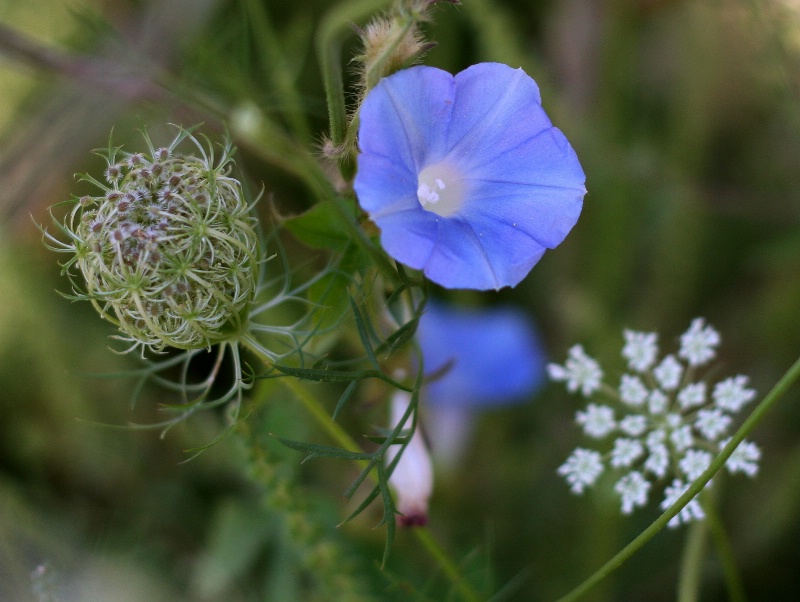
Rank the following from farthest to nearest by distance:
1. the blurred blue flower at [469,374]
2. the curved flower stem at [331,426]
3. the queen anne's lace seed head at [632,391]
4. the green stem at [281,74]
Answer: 1. the blurred blue flower at [469,374]
2. the green stem at [281,74]
3. the queen anne's lace seed head at [632,391]
4. the curved flower stem at [331,426]

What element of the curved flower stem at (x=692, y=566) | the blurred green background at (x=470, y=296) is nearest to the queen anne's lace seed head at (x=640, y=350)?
the curved flower stem at (x=692, y=566)

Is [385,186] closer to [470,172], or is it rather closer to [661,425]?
[470,172]

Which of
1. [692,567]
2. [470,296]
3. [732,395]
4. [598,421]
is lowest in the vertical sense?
[692,567]

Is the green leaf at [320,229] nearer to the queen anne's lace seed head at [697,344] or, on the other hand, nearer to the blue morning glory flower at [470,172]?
the blue morning glory flower at [470,172]

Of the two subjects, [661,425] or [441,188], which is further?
[661,425]

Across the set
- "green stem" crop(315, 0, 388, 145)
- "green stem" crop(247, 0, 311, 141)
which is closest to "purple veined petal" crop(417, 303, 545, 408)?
"green stem" crop(247, 0, 311, 141)

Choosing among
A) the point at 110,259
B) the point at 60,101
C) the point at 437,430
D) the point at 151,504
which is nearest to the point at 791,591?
the point at 437,430

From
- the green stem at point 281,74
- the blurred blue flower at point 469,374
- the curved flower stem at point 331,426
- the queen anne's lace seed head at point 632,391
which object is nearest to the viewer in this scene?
the curved flower stem at point 331,426

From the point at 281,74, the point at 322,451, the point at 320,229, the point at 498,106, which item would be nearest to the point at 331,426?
the point at 322,451
